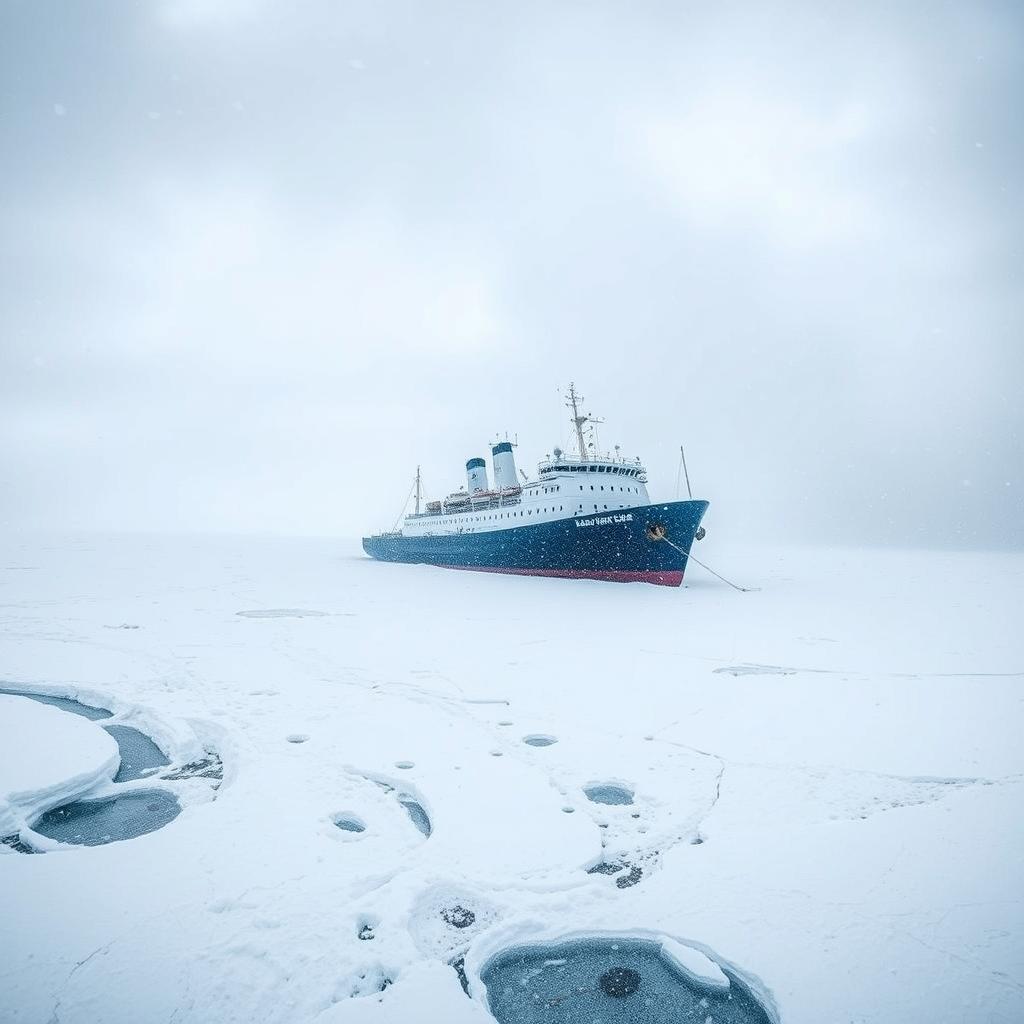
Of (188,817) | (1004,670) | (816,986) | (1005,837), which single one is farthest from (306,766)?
(1004,670)

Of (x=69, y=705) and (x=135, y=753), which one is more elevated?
(x=69, y=705)

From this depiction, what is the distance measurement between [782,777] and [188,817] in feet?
15.9

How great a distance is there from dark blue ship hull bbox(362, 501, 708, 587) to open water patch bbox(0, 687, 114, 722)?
19096mm

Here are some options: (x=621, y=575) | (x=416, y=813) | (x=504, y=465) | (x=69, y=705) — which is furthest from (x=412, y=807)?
(x=504, y=465)

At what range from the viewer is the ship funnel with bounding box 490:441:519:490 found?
31781 mm

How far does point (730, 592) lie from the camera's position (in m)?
19.7

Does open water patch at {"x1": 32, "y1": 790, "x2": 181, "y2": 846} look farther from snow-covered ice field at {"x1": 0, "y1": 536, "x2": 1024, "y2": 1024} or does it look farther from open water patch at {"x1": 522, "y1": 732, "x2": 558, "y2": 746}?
open water patch at {"x1": 522, "y1": 732, "x2": 558, "y2": 746}

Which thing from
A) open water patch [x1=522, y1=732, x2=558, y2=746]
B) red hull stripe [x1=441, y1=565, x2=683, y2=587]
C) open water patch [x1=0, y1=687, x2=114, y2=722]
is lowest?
red hull stripe [x1=441, y1=565, x2=683, y2=587]

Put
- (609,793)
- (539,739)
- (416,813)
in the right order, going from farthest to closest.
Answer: (539,739)
(609,793)
(416,813)

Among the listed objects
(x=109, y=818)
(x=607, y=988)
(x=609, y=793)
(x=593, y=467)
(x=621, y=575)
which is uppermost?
(x=593, y=467)

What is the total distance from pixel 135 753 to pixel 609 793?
15.2 ft

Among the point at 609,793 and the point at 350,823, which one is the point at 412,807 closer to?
the point at 350,823

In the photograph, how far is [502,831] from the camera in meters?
3.66

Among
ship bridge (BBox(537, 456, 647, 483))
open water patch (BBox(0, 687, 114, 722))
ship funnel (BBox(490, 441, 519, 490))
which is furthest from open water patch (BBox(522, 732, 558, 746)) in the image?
ship funnel (BBox(490, 441, 519, 490))
